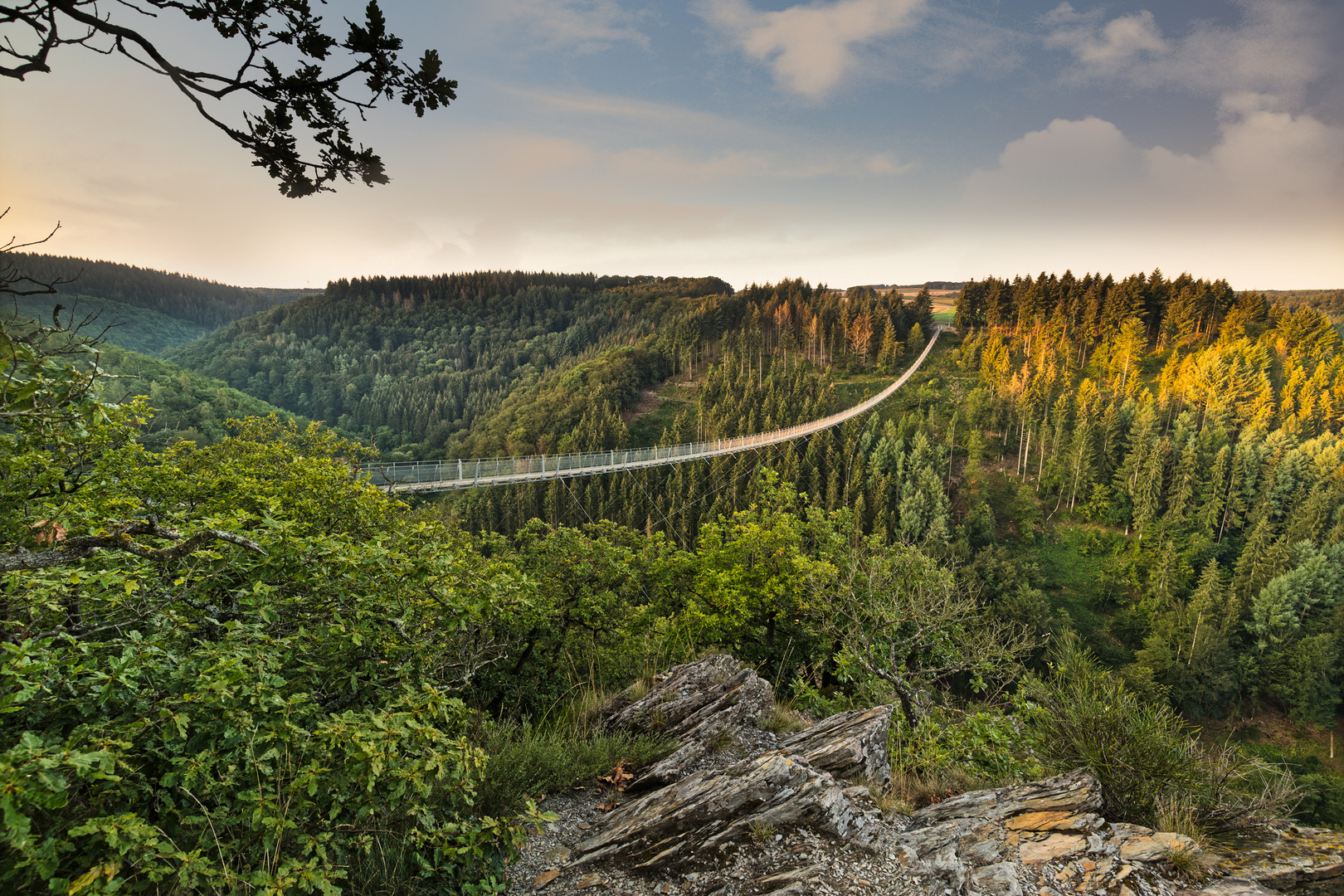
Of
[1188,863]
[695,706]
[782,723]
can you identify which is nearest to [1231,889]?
[1188,863]

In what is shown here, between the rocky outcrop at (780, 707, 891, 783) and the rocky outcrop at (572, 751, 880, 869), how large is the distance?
466mm

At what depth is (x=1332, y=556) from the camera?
4200cm

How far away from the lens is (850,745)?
4.02 metres

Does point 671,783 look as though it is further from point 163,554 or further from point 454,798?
point 163,554

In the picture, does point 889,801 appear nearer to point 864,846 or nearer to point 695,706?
point 864,846

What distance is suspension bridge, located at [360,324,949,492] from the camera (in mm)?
17781

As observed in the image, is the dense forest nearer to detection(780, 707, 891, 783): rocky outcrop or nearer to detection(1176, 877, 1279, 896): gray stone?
detection(780, 707, 891, 783): rocky outcrop

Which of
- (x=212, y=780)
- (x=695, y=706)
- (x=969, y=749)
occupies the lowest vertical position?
(x=969, y=749)

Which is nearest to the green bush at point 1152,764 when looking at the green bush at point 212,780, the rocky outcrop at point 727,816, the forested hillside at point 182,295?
the rocky outcrop at point 727,816

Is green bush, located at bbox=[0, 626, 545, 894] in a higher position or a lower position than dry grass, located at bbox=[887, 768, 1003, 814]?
higher

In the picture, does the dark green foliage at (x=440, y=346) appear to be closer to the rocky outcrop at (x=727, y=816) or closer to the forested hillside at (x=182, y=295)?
the forested hillside at (x=182, y=295)

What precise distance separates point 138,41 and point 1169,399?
78336mm

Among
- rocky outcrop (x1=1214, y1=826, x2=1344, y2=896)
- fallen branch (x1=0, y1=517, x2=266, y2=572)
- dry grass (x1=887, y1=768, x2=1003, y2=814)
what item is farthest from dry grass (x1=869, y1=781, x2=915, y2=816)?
fallen branch (x1=0, y1=517, x2=266, y2=572)

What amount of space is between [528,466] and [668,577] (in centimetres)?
1390
